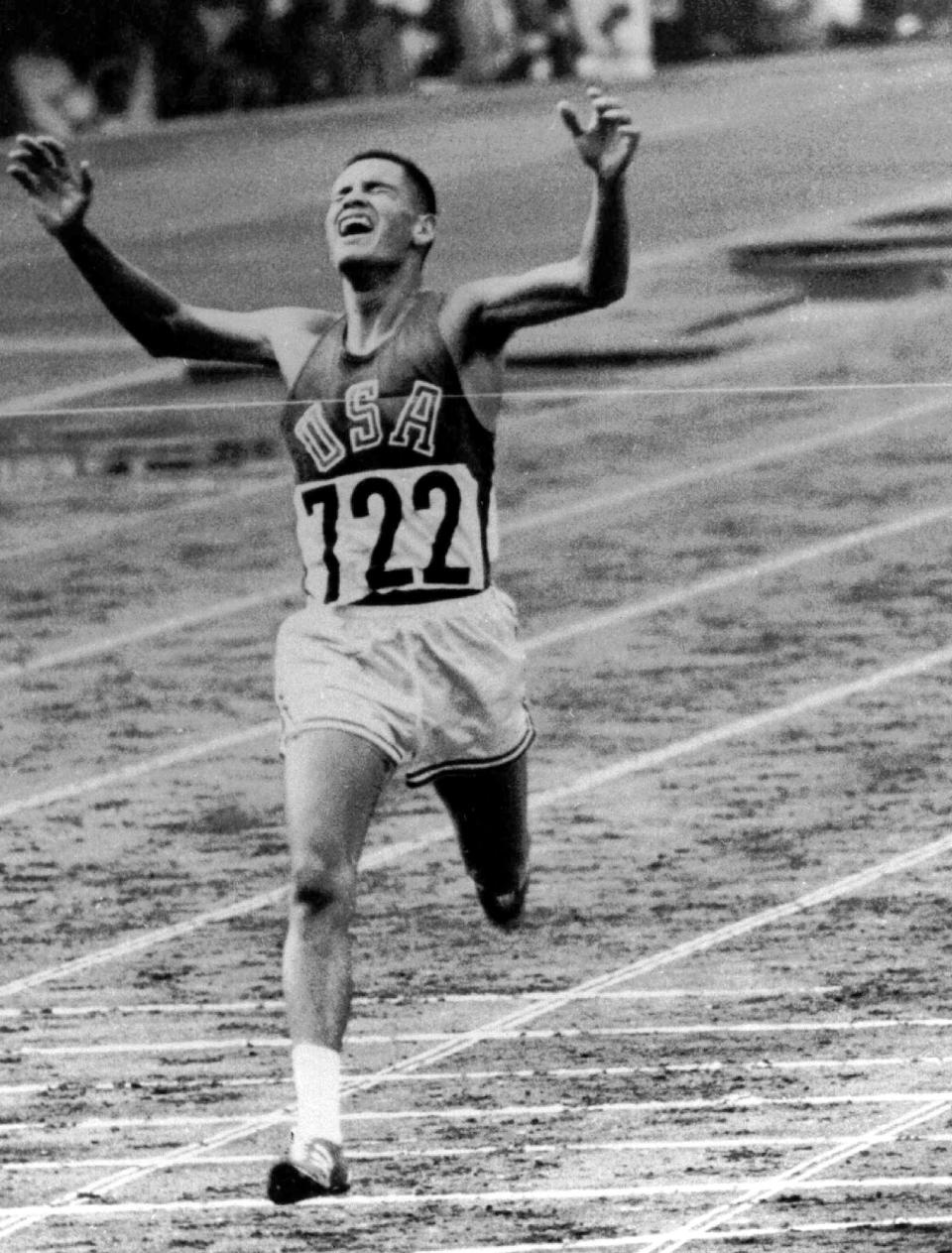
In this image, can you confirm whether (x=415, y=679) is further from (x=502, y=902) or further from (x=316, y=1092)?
(x=316, y=1092)

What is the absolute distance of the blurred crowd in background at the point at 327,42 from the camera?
262 inches

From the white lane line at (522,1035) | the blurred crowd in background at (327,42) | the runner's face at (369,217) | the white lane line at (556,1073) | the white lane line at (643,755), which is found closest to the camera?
the runner's face at (369,217)

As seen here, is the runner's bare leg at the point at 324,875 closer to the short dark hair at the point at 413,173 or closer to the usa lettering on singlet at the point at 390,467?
the usa lettering on singlet at the point at 390,467

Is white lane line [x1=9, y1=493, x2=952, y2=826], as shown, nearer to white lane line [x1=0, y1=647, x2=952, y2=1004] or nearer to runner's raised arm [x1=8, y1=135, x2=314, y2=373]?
white lane line [x1=0, y1=647, x2=952, y2=1004]

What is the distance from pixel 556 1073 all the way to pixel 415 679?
3.91 feet

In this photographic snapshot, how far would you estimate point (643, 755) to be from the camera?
9352mm

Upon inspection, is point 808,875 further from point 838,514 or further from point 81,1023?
point 838,514

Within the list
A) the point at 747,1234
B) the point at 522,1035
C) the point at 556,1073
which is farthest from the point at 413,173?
the point at 522,1035

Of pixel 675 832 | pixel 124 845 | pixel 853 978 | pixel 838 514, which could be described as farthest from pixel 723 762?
pixel 838 514

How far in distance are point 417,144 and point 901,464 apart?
22.9ft

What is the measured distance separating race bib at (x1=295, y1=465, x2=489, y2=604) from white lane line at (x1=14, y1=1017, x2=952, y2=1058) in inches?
56.4

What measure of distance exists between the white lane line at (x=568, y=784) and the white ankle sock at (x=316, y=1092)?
203cm

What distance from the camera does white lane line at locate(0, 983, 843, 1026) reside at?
22.1ft

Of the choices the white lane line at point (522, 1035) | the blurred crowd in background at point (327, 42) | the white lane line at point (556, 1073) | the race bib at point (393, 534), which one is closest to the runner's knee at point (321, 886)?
the race bib at point (393, 534)
